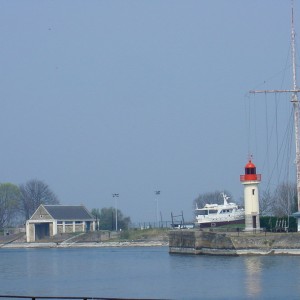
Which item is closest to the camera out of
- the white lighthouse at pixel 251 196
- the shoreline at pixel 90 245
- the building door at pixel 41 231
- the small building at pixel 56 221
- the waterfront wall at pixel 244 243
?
the waterfront wall at pixel 244 243

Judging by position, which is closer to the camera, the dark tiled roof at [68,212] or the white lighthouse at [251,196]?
the white lighthouse at [251,196]

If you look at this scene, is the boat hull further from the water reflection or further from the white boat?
the water reflection

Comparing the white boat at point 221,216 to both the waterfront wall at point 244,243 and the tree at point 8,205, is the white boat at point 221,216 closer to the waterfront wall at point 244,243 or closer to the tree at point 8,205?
the waterfront wall at point 244,243

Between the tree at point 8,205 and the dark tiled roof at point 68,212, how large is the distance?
2250cm

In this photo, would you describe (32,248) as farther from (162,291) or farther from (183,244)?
(162,291)

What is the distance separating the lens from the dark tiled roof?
12912 centimetres

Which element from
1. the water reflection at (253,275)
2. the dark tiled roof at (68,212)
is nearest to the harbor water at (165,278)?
the water reflection at (253,275)

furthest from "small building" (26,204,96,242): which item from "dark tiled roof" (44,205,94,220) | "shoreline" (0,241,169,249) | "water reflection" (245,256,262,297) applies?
"water reflection" (245,256,262,297)

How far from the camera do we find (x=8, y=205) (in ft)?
502

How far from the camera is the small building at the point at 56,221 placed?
12850 cm

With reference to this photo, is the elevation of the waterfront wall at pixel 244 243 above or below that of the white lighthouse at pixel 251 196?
below

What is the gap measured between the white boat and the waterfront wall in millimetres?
24947

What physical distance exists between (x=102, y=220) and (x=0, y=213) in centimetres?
1540

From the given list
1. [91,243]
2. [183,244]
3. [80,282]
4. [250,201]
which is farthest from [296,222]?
[91,243]
